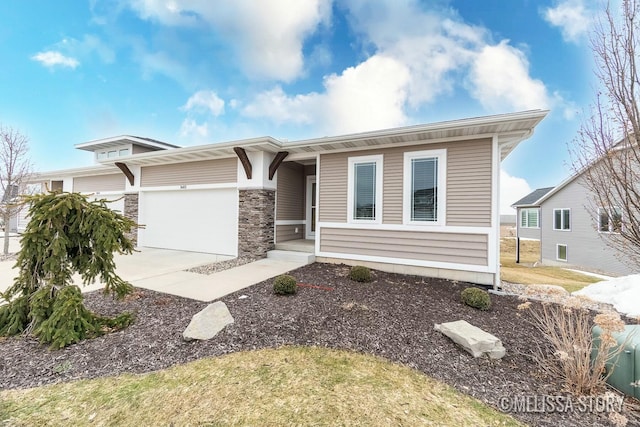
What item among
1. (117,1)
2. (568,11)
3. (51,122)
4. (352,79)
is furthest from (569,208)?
(51,122)

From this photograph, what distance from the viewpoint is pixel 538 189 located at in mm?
22625

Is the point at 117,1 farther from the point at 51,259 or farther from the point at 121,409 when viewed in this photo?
the point at 121,409

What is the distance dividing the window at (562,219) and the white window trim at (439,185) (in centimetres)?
1416

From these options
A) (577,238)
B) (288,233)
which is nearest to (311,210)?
(288,233)

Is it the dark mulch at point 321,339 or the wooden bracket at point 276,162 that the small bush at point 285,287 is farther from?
the wooden bracket at point 276,162

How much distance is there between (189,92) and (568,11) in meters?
12.7

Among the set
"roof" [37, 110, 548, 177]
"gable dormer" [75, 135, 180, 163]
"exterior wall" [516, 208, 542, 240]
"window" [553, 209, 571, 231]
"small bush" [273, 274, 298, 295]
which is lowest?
"small bush" [273, 274, 298, 295]

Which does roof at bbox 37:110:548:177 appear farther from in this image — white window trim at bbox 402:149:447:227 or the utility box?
the utility box

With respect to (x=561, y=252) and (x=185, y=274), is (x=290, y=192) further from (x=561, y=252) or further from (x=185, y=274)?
(x=561, y=252)

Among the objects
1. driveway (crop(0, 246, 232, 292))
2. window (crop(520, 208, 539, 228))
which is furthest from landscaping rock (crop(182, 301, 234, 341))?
window (crop(520, 208, 539, 228))

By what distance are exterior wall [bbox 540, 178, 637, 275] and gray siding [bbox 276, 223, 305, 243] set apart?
12.5 meters

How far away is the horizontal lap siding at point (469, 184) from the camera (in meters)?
6.11

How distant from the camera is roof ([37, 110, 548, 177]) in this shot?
5.50m

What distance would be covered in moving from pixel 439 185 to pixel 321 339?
4876mm
